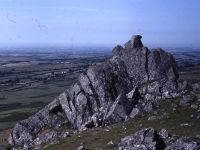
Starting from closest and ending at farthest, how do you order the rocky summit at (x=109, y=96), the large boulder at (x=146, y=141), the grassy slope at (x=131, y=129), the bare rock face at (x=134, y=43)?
1. the large boulder at (x=146, y=141)
2. the grassy slope at (x=131, y=129)
3. the rocky summit at (x=109, y=96)
4. the bare rock face at (x=134, y=43)

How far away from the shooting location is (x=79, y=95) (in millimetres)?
73938

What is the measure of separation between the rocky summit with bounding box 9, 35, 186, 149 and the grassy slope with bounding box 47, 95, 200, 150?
13.4ft

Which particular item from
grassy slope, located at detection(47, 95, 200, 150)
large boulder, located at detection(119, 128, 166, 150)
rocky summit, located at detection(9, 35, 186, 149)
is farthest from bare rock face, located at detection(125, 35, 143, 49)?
large boulder, located at detection(119, 128, 166, 150)

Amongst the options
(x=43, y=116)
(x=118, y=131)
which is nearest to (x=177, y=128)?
(x=118, y=131)

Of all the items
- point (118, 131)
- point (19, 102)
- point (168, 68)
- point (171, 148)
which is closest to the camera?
point (171, 148)

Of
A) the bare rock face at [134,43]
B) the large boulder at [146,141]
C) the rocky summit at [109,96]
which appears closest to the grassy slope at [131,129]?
the rocky summit at [109,96]

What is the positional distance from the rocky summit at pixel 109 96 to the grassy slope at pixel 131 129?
4.08 meters

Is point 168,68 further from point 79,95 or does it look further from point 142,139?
point 142,139

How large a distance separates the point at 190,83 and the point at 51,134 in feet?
88.8

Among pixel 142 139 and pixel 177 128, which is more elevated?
pixel 142 139

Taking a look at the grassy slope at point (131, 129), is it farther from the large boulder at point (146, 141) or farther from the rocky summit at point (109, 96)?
the large boulder at point (146, 141)

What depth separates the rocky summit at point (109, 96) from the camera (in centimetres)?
6406

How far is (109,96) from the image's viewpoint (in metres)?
72.5

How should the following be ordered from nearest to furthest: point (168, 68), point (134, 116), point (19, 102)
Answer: point (134, 116) < point (168, 68) < point (19, 102)
